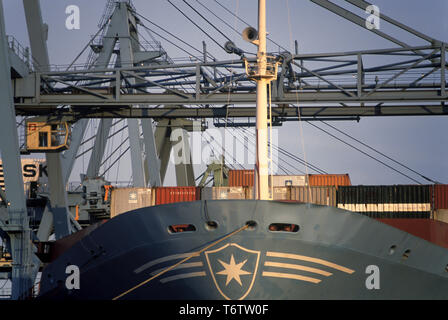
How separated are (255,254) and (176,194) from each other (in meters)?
11.7

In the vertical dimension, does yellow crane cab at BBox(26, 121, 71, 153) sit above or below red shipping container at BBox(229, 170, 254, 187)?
above

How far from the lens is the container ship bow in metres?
18.8

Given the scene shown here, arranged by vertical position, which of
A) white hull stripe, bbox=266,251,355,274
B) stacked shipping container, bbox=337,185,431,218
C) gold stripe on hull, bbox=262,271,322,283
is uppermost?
stacked shipping container, bbox=337,185,431,218

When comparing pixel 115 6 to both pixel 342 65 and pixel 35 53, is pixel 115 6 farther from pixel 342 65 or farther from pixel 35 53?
pixel 342 65

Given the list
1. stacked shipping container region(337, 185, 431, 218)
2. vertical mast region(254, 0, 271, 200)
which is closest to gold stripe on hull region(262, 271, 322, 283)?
vertical mast region(254, 0, 271, 200)

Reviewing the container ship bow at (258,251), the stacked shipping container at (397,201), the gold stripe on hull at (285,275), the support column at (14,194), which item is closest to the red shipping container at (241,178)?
the stacked shipping container at (397,201)

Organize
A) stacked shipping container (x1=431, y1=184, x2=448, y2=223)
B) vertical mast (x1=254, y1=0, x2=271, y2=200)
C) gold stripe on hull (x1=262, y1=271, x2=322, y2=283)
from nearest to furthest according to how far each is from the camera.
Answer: gold stripe on hull (x1=262, y1=271, x2=322, y2=283) < vertical mast (x1=254, y1=0, x2=271, y2=200) < stacked shipping container (x1=431, y1=184, x2=448, y2=223)

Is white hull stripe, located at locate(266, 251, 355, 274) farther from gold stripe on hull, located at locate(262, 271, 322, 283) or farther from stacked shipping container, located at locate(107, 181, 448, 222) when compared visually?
stacked shipping container, located at locate(107, 181, 448, 222)

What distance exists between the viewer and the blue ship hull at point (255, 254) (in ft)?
61.7

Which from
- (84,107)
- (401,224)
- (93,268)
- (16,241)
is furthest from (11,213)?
(401,224)

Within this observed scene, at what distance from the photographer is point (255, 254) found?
61.4ft

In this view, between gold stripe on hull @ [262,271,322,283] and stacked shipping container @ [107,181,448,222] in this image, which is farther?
stacked shipping container @ [107,181,448,222]

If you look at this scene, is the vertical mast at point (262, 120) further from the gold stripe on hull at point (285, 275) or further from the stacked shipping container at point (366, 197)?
the stacked shipping container at point (366, 197)

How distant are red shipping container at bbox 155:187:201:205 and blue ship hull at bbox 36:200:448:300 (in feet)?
29.1
